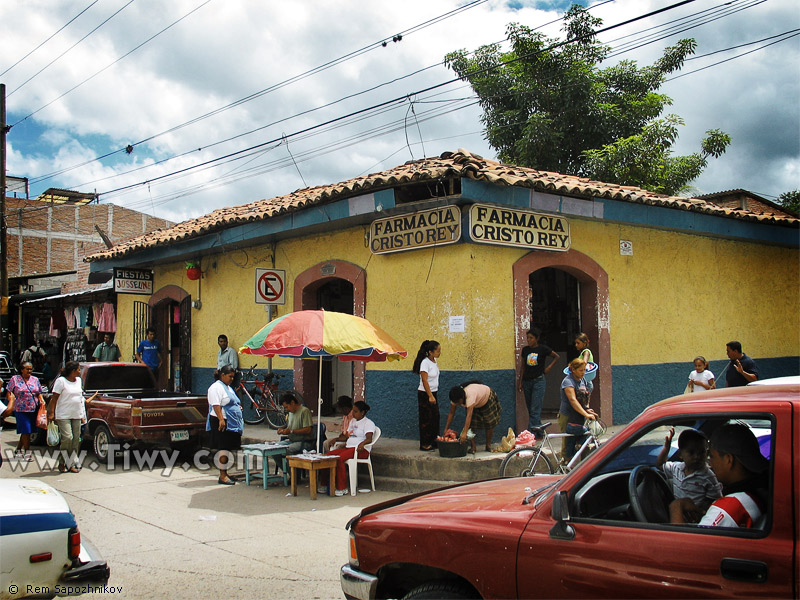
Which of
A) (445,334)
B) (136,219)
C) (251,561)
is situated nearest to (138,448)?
(445,334)

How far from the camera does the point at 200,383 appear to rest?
598 inches

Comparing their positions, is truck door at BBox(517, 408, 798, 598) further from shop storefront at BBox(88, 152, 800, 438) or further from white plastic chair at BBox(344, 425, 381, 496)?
shop storefront at BBox(88, 152, 800, 438)

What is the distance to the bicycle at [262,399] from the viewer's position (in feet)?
42.9

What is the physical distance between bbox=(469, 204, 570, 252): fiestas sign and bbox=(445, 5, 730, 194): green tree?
372 inches

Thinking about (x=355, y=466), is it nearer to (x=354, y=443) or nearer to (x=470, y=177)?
(x=354, y=443)

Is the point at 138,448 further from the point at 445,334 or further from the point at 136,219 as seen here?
the point at 136,219

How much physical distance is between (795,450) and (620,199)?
906 centimetres

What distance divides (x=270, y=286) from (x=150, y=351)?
526 centimetres

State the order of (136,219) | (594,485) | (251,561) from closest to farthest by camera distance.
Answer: (594,485) → (251,561) → (136,219)

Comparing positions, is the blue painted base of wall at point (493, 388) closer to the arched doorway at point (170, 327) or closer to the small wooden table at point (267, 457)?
the small wooden table at point (267, 457)

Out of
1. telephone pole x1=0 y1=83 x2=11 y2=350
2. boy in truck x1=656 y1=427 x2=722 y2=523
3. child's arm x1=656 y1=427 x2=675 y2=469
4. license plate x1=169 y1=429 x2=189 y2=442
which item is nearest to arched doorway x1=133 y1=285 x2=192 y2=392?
license plate x1=169 y1=429 x2=189 y2=442

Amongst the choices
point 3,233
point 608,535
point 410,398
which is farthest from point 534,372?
point 3,233

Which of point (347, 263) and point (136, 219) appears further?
point (136, 219)

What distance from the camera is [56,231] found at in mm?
33312
